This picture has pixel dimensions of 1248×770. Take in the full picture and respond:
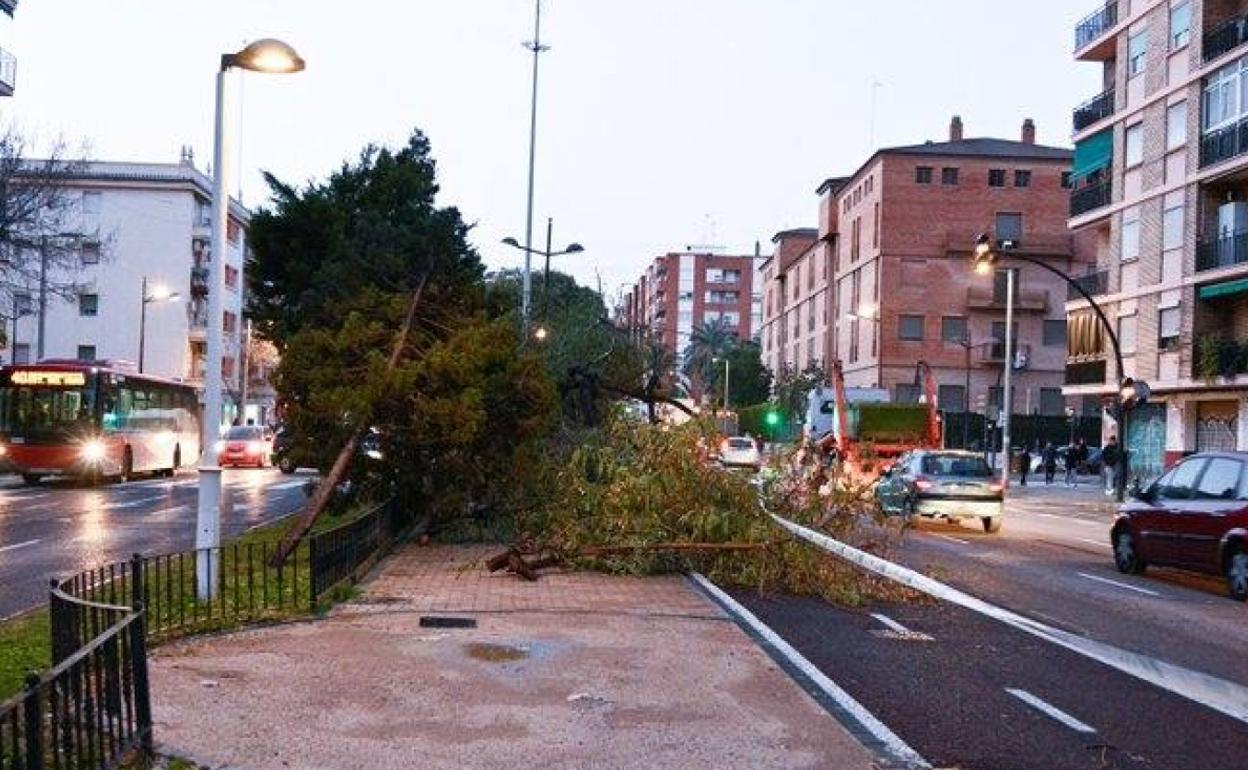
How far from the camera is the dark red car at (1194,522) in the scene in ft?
49.1

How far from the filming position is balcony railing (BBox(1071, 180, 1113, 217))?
47.3m

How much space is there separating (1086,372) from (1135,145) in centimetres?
829

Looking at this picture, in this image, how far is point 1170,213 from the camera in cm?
4238

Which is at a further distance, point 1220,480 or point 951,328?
point 951,328

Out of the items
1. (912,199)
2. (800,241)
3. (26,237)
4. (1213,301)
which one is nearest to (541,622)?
(26,237)

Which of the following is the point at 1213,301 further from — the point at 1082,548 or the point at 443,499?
the point at 443,499

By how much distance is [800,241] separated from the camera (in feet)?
348

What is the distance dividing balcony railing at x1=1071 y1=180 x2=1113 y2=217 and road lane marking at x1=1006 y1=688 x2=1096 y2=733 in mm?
41273

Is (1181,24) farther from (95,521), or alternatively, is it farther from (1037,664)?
(1037,664)

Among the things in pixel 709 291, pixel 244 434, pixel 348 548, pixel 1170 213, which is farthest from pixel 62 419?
pixel 709 291

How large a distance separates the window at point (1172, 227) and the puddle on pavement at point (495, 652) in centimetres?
3669

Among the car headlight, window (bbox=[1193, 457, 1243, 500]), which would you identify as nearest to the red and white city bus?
the car headlight

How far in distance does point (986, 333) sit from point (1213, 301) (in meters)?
33.3

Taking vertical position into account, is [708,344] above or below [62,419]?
above
